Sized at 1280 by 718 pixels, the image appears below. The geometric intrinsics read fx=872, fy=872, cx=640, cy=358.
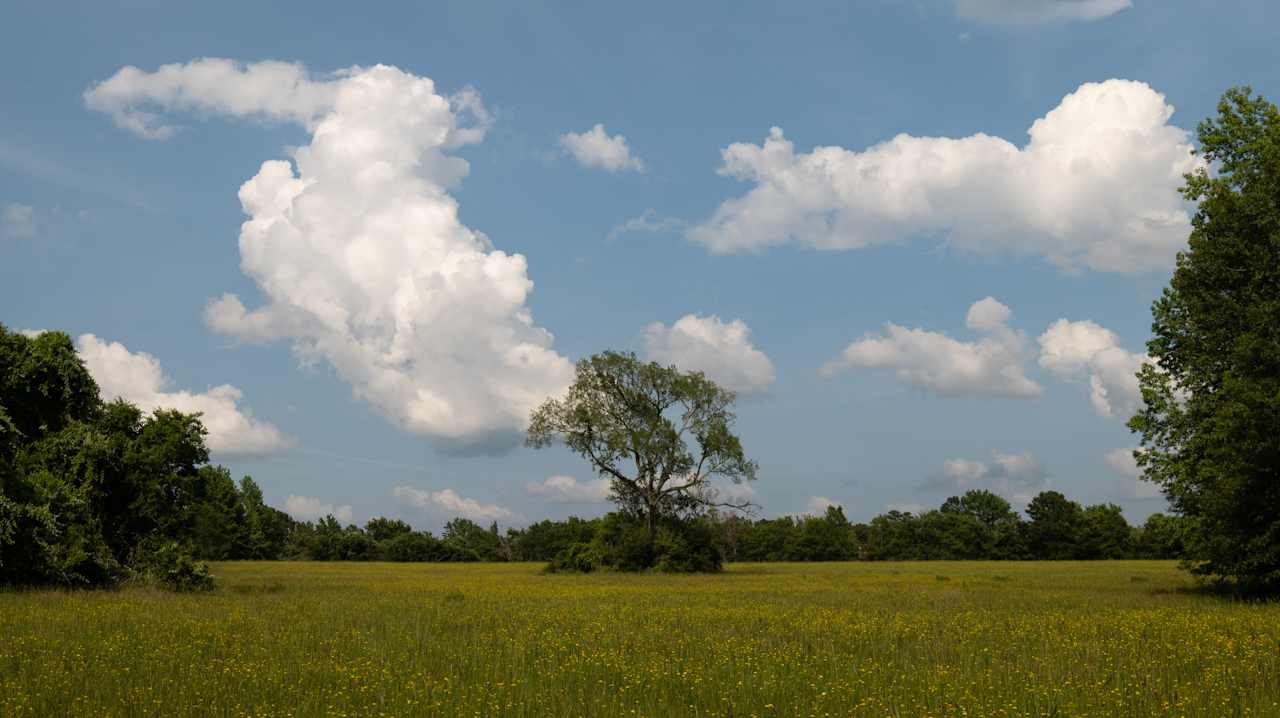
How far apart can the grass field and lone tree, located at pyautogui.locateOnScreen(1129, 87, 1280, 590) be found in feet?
18.0

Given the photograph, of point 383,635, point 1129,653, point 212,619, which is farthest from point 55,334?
point 1129,653

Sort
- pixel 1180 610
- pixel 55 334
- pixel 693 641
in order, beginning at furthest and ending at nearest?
pixel 55 334 < pixel 1180 610 < pixel 693 641

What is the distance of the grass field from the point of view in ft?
36.6

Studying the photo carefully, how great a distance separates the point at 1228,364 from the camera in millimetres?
31859

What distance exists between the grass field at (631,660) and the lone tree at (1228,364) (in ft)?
18.0

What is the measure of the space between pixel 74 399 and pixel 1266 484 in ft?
136

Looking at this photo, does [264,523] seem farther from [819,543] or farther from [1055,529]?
[1055,529]

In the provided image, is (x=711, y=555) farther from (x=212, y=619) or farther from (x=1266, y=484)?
(x=212, y=619)

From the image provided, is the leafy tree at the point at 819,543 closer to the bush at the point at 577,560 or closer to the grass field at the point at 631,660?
the bush at the point at 577,560

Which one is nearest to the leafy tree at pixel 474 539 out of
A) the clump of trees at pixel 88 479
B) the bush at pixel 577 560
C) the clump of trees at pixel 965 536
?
the clump of trees at pixel 965 536

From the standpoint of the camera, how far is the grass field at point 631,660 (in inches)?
439

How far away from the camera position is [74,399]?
108 ft

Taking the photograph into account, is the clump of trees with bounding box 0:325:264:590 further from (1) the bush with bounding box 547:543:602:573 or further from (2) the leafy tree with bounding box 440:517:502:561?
(2) the leafy tree with bounding box 440:517:502:561

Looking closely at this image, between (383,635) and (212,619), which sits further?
(212,619)
